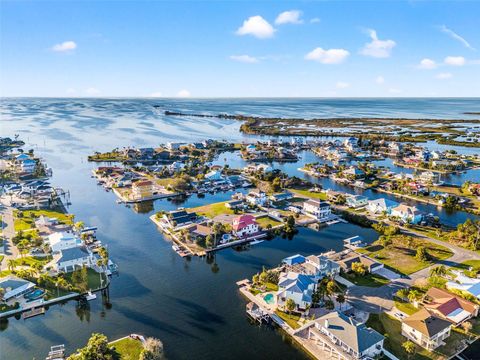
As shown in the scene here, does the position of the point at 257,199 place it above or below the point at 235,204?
above

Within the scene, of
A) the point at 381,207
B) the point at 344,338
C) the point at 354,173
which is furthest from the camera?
the point at 354,173

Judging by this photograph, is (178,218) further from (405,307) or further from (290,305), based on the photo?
(405,307)

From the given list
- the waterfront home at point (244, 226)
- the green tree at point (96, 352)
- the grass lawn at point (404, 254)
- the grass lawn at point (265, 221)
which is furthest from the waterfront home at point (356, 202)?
the green tree at point (96, 352)

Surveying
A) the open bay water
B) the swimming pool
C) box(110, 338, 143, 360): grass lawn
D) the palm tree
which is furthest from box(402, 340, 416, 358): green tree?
the palm tree

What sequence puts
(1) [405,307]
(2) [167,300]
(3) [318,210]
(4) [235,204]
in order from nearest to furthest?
(1) [405,307] < (2) [167,300] < (3) [318,210] < (4) [235,204]

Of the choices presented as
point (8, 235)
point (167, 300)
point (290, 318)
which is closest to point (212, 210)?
point (167, 300)

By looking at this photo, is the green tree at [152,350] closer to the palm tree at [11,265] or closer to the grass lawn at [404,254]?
the palm tree at [11,265]

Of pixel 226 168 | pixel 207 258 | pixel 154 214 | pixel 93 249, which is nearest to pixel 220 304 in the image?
pixel 207 258

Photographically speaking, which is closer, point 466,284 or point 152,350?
point 152,350
